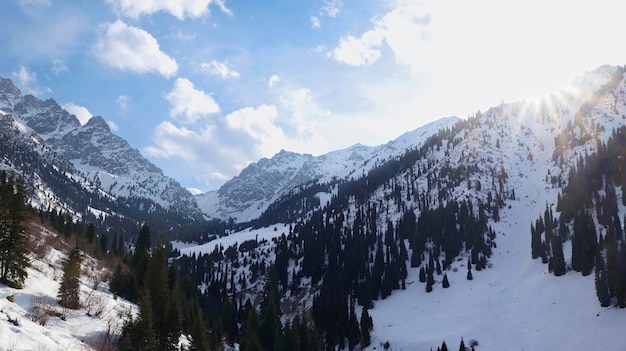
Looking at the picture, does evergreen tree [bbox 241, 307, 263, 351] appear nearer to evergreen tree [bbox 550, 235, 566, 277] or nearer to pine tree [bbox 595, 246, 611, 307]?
pine tree [bbox 595, 246, 611, 307]

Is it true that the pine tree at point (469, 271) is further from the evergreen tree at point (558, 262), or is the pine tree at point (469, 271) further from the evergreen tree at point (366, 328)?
the evergreen tree at point (366, 328)

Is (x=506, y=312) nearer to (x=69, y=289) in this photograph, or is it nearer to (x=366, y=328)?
(x=366, y=328)

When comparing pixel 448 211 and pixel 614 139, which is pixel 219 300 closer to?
pixel 448 211

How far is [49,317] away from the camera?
29.7m

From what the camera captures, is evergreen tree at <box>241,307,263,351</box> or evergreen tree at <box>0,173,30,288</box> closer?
evergreen tree at <box>0,173,30,288</box>

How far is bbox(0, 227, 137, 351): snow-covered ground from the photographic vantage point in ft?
69.9

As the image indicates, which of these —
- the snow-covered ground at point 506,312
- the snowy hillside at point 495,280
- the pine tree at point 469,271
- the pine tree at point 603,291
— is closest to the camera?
the snow-covered ground at point 506,312

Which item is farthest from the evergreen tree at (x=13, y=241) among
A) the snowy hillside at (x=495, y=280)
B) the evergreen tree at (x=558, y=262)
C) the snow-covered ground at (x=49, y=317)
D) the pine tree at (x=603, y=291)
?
the evergreen tree at (x=558, y=262)

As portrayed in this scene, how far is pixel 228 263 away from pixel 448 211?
105 m

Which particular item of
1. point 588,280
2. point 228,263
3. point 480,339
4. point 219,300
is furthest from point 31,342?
point 228,263

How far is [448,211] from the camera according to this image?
152 m

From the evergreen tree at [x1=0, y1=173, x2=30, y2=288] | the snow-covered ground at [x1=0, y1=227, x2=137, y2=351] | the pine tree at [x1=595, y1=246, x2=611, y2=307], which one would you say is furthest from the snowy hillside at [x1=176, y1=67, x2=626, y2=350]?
the evergreen tree at [x1=0, y1=173, x2=30, y2=288]

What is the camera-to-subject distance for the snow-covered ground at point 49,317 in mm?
21298

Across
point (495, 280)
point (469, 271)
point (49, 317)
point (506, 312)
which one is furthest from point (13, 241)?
point (495, 280)
